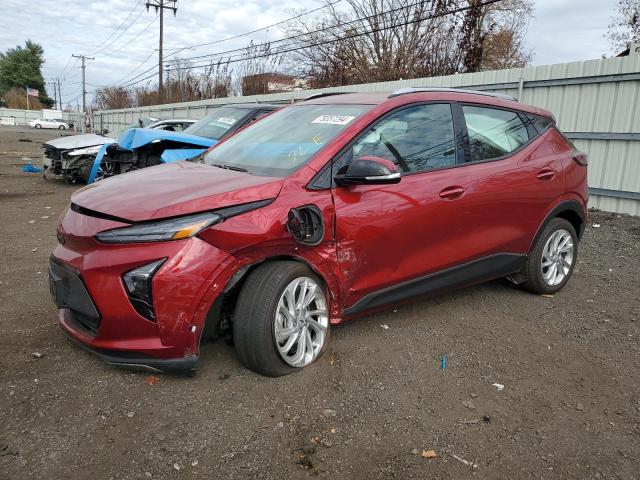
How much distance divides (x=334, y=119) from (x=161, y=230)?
1500 millimetres

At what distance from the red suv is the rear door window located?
0.04 feet

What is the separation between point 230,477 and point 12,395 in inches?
54.3

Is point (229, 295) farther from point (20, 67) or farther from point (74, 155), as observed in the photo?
point (20, 67)

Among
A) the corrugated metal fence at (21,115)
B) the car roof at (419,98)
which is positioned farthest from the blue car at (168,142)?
the corrugated metal fence at (21,115)

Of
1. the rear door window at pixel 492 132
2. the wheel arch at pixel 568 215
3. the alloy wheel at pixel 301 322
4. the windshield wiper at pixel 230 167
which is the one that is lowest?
the alloy wheel at pixel 301 322

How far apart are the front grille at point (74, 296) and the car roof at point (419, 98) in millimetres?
2168

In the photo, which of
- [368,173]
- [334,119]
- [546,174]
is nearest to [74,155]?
[334,119]

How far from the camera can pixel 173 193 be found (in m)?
2.83

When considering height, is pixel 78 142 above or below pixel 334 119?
below

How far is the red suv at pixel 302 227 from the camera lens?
265cm

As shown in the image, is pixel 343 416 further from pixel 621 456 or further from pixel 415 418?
pixel 621 456

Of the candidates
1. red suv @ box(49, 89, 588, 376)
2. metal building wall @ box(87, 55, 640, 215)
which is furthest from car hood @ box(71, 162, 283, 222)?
metal building wall @ box(87, 55, 640, 215)

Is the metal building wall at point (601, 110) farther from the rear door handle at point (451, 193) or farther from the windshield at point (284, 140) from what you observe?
the windshield at point (284, 140)

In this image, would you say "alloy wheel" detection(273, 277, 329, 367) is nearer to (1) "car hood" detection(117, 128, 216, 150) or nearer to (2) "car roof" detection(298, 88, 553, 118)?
(2) "car roof" detection(298, 88, 553, 118)
